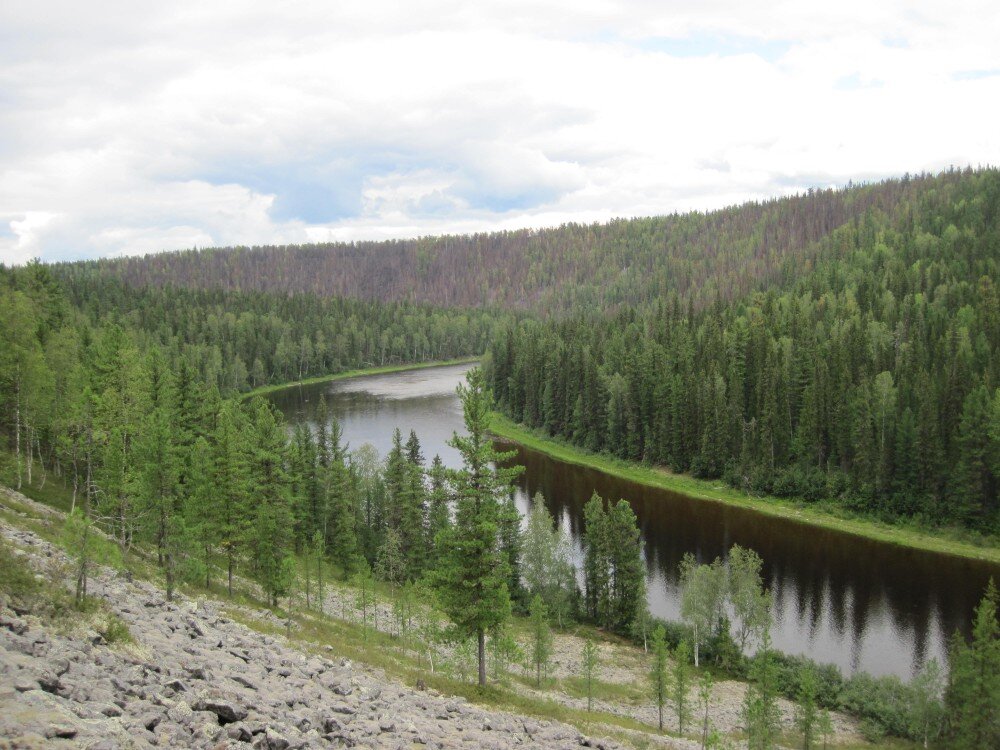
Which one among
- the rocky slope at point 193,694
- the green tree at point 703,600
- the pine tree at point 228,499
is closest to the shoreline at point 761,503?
the pine tree at point 228,499

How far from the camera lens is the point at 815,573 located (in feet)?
212

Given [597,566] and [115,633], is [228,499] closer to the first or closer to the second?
[115,633]

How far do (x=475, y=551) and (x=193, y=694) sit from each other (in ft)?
50.7

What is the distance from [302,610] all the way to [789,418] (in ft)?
254

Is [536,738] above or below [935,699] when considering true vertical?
above

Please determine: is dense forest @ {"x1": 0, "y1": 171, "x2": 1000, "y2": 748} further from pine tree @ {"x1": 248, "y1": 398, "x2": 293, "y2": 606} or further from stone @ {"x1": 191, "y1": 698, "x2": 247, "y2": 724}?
stone @ {"x1": 191, "y1": 698, "x2": 247, "y2": 724}

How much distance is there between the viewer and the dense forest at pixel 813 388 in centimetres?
8125

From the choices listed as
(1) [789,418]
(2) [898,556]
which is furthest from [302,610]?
(1) [789,418]

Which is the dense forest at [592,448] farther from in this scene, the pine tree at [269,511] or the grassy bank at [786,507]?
the grassy bank at [786,507]

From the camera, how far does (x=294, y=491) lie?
6762 cm

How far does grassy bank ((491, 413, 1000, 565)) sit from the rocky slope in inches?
2566

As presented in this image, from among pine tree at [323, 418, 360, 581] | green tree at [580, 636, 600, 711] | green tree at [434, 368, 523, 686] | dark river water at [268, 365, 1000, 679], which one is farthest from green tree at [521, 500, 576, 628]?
green tree at [434, 368, 523, 686]

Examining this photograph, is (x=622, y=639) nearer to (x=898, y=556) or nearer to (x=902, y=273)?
(x=898, y=556)

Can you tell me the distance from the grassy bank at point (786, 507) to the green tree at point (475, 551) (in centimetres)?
6137
